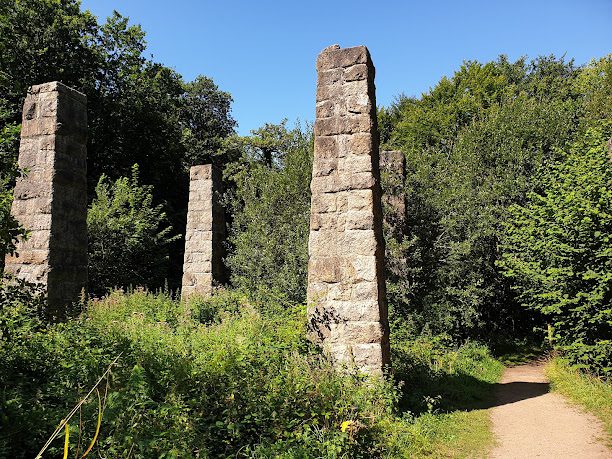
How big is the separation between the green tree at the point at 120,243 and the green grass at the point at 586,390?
36.8 feet

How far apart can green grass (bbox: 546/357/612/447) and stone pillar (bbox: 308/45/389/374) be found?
330 centimetres

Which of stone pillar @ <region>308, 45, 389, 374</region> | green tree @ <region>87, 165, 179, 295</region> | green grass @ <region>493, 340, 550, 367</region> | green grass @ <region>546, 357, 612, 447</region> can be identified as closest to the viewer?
stone pillar @ <region>308, 45, 389, 374</region>

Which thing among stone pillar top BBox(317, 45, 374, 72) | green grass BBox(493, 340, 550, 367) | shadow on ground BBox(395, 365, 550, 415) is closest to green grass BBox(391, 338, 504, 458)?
shadow on ground BBox(395, 365, 550, 415)

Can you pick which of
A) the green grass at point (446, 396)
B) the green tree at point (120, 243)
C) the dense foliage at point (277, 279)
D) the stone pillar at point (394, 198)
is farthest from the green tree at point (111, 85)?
the green grass at point (446, 396)

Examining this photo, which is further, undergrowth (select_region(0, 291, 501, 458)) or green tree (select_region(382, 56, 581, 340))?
green tree (select_region(382, 56, 581, 340))

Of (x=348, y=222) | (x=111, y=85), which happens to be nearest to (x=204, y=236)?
(x=348, y=222)

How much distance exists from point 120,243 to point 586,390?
12.9 m

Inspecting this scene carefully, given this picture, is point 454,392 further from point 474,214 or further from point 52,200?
point 52,200

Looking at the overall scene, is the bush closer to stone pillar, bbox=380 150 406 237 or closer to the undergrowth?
the undergrowth

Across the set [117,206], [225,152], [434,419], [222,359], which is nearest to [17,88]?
[222,359]

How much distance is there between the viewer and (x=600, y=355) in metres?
7.75

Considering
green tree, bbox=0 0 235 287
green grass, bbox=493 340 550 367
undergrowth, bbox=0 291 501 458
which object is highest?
green tree, bbox=0 0 235 287

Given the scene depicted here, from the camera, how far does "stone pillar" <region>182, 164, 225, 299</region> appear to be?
1306 cm

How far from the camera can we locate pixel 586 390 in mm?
7477
